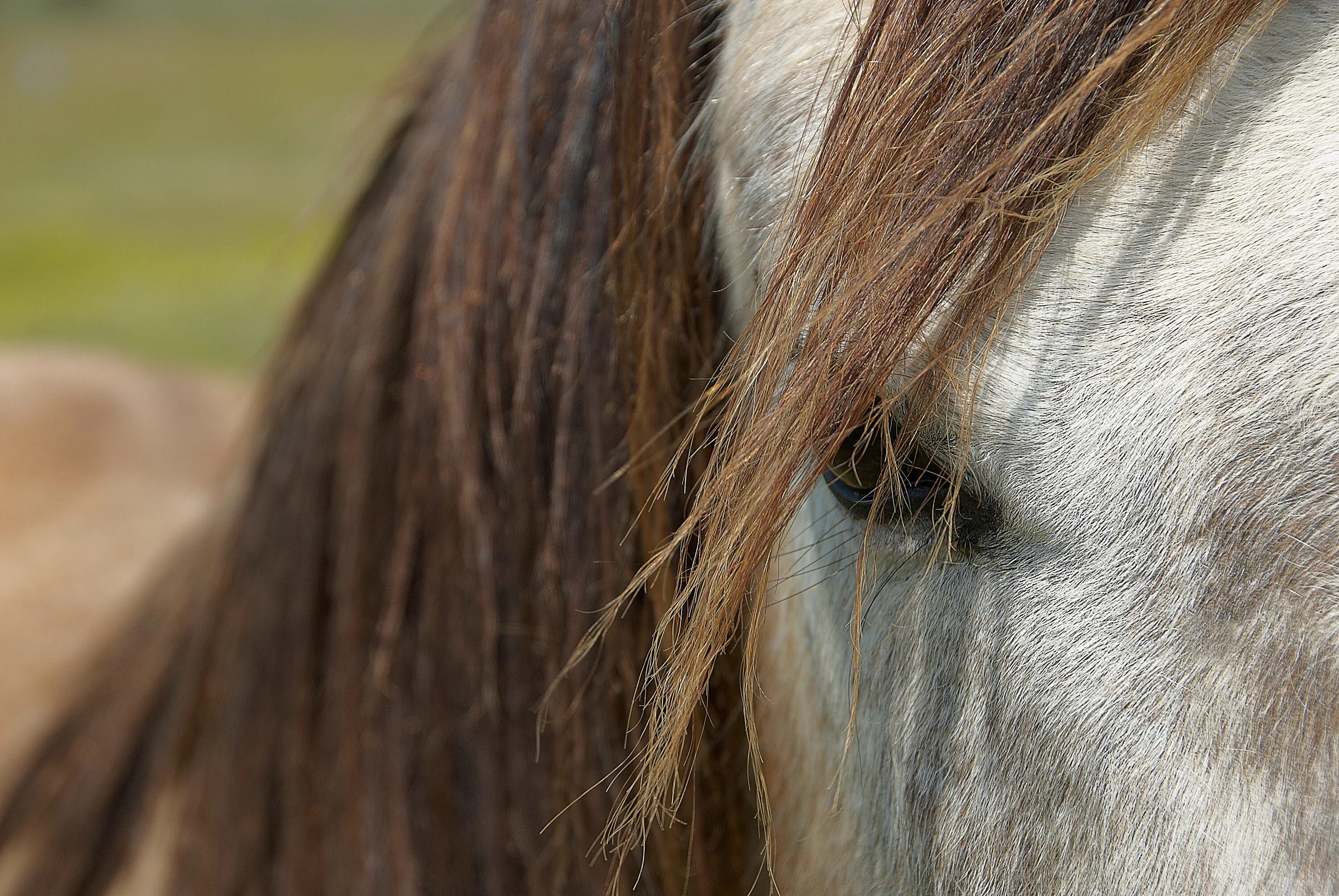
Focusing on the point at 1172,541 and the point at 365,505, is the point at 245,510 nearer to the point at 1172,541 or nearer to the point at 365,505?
the point at 365,505

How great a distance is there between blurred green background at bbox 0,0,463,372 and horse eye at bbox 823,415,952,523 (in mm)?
500

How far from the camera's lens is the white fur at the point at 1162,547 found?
12.9 inches

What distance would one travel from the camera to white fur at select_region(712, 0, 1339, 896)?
1.07 ft

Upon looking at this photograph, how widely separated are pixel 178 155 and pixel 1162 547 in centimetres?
733

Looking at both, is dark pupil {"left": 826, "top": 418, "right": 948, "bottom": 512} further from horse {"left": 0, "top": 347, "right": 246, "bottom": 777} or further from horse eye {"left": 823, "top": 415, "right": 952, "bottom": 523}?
horse {"left": 0, "top": 347, "right": 246, "bottom": 777}

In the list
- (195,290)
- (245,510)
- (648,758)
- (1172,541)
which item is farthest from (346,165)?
(195,290)

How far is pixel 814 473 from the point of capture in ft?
1.35

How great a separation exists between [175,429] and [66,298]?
3470mm

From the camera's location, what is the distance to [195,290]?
15.0 ft

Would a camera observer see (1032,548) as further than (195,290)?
A: No

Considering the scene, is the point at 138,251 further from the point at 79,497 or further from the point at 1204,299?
the point at 1204,299

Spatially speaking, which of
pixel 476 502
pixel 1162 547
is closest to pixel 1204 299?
pixel 1162 547

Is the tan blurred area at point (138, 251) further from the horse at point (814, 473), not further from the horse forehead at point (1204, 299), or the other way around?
the horse forehead at point (1204, 299)

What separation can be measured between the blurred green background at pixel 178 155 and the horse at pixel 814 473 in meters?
0.28
